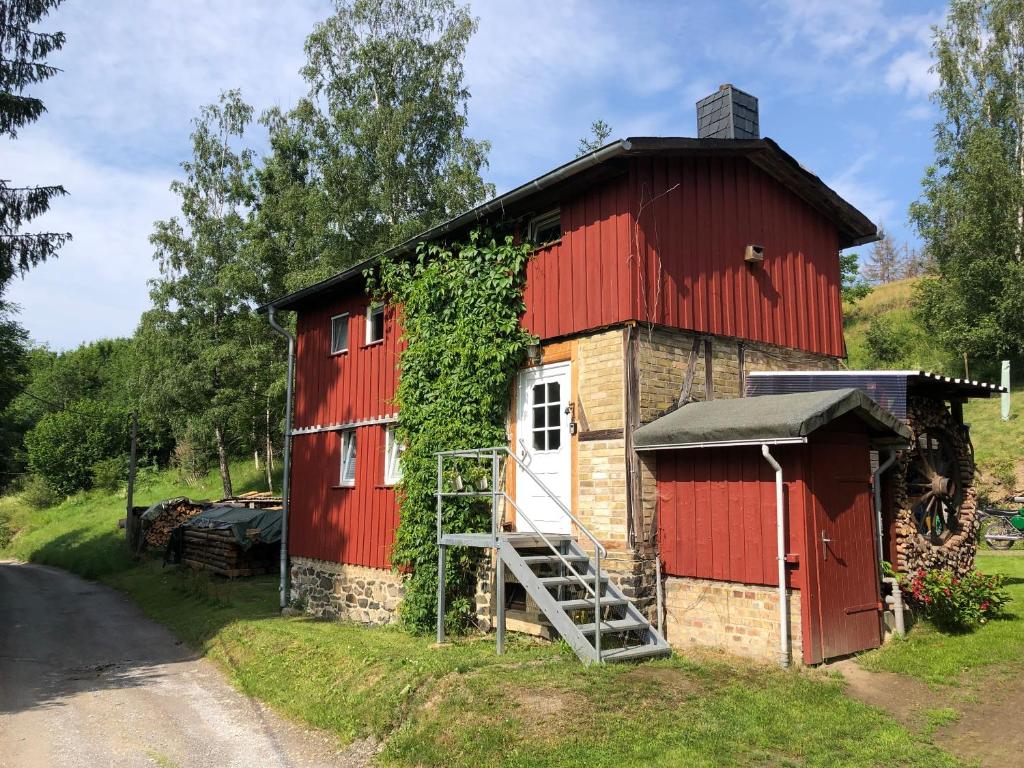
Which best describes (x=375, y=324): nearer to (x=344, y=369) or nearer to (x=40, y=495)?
(x=344, y=369)

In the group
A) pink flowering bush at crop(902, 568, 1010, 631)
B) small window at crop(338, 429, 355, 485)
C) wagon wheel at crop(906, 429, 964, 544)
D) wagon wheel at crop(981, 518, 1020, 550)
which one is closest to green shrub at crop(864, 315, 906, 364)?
wagon wheel at crop(981, 518, 1020, 550)

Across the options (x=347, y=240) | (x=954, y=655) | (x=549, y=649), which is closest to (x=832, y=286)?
(x=954, y=655)

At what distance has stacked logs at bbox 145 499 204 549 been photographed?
84.6 ft

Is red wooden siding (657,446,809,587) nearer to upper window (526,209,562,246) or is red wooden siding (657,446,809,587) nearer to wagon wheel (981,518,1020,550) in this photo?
upper window (526,209,562,246)

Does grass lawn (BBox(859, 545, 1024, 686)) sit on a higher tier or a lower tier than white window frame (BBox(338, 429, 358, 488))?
lower

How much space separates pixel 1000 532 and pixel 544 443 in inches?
509

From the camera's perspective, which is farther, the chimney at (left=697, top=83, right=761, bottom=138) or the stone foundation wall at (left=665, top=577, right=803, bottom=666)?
the chimney at (left=697, top=83, right=761, bottom=138)

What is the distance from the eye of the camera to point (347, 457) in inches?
584

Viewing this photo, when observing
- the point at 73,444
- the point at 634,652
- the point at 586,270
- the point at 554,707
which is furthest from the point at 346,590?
the point at 73,444

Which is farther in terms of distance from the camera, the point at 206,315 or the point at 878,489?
the point at 206,315

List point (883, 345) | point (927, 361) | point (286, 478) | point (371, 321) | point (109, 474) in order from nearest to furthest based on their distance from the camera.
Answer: point (371, 321), point (286, 478), point (883, 345), point (927, 361), point (109, 474)

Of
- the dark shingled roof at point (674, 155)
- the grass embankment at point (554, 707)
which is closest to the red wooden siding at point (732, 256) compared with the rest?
the dark shingled roof at point (674, 155)

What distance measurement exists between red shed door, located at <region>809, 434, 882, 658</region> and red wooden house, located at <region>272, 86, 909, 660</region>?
0.49 metres

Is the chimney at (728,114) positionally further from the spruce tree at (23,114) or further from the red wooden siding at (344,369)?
the spruce tree at (23,114)
